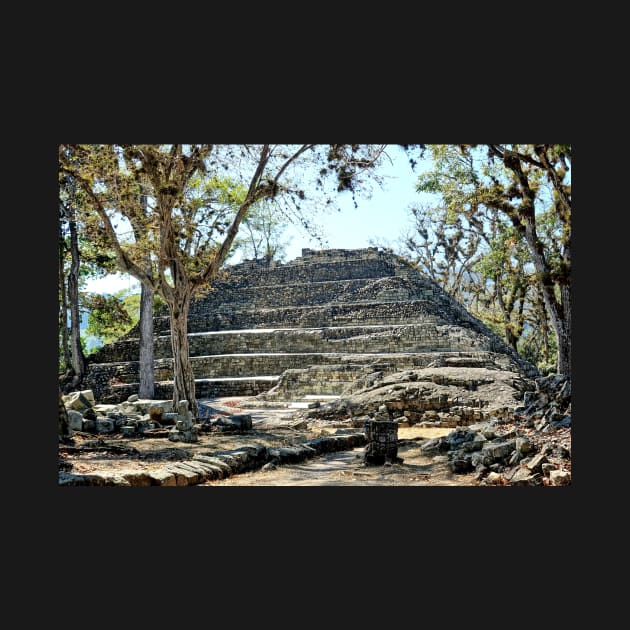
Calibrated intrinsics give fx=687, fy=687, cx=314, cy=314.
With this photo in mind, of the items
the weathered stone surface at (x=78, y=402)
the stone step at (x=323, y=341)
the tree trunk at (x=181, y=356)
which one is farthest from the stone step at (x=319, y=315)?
the weathered stone surface at (x=78, y=402)

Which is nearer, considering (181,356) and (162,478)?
(162,478)

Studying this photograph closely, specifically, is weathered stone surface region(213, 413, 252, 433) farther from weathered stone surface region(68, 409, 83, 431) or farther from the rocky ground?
weathered stone surface region(68, 409, 83, 431)

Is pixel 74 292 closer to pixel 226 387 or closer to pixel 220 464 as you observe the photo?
pixel 226 387

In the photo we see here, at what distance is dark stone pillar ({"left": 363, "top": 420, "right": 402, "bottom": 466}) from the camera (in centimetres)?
784

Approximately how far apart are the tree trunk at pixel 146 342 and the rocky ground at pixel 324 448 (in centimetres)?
407

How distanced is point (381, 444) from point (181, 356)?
4.03 meters

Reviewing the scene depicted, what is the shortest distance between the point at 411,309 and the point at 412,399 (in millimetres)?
11291

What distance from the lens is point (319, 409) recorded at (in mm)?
13531

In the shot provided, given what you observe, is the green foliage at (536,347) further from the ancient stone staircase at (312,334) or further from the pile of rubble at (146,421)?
the pile of rubble at (146,421)

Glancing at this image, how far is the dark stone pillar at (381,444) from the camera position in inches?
309

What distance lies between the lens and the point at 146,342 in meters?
15.5

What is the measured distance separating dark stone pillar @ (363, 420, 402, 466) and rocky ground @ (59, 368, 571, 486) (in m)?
0.12

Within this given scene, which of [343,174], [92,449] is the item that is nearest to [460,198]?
[343,174]

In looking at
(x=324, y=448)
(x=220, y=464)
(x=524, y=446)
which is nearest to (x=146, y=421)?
(x=324, y=448)
